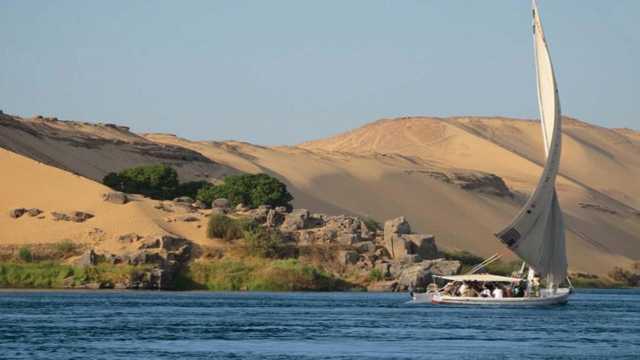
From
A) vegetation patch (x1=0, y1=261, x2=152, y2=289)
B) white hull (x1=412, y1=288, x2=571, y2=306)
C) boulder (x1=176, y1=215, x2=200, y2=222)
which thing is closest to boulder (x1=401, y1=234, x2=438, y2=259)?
boulder (x1=176, y1=215, x2=200, y2=222)

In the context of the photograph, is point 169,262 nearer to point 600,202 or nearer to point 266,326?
point 266,326

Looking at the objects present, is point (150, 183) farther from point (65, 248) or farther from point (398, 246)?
point (398, 246)

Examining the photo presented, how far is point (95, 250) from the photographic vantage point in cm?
7450

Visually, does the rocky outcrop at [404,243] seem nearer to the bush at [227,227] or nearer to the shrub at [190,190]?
the bush at [227,227]

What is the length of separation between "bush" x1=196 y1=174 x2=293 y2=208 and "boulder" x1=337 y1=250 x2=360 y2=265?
13.1 metres

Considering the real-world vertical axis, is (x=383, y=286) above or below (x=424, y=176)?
below

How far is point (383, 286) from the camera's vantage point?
75062 millimetres

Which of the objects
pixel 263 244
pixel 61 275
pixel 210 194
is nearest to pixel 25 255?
pixel 61 275

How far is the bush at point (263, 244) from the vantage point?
7544 centimetres

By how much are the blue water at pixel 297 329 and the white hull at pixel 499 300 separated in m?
0.54

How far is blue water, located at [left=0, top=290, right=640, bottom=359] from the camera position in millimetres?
39406

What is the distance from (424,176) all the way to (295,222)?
53.5 m

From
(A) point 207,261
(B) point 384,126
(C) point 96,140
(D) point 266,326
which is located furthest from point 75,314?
(B) point 384,126

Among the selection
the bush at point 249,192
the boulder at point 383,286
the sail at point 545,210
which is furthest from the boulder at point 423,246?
the sail at point 545,210
